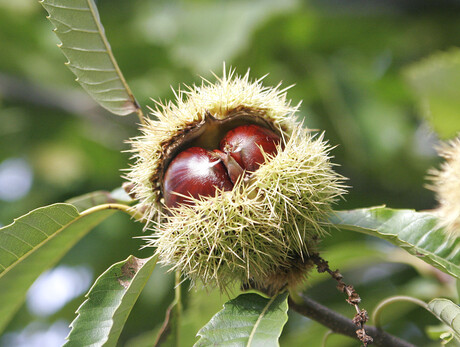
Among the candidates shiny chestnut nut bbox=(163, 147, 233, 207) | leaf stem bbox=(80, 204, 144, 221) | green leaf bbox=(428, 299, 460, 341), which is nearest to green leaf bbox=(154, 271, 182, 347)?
leaf stem bbox=(80, 204, 144, 221)

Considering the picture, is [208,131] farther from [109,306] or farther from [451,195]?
[451,195]

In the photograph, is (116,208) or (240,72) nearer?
(116,208)

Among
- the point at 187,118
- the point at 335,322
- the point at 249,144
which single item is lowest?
the point at 335,322

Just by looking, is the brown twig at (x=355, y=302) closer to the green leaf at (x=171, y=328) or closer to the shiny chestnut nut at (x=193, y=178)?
the shiny chestnut nut at (x=193, y=178)

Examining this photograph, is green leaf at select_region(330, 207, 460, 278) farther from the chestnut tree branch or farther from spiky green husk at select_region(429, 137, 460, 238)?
the chestnut tree branch

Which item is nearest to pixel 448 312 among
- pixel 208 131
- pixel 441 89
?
pixel 208 131

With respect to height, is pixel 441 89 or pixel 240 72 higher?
pixel 240 72

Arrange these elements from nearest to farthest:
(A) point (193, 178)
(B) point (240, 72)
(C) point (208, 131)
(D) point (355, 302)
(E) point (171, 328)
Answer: (D) point (355, 302)
(A) point (193, 178)
(C) point (208, 131)
(E) point (171, 328)
(B) point (240, 72)
